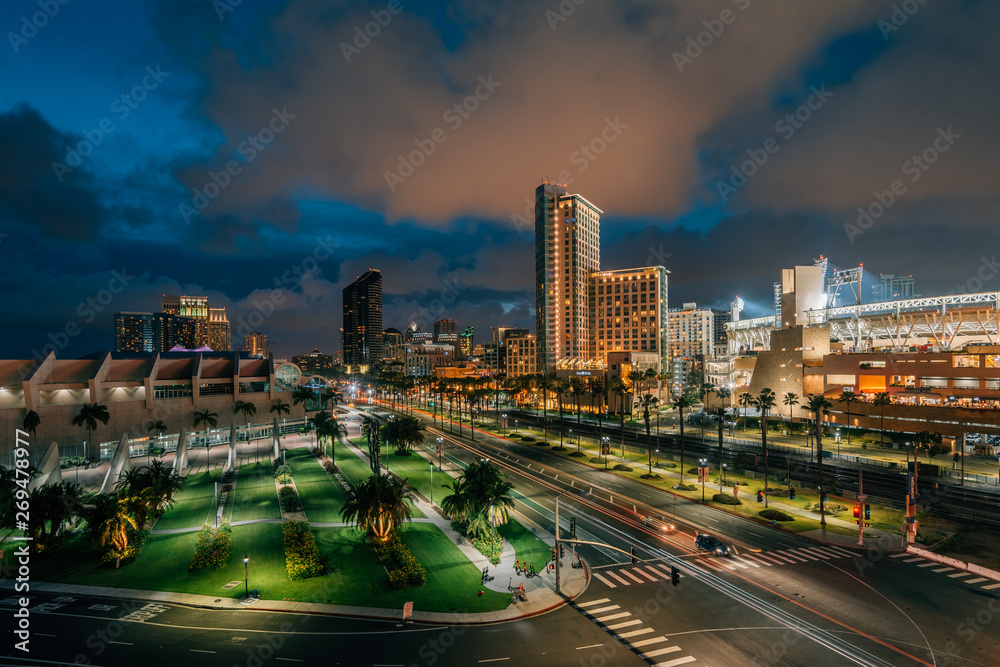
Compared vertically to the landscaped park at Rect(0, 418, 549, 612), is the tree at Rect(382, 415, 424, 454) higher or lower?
higher

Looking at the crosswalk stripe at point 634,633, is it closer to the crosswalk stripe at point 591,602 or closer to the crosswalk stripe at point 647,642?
the crosswalk stripe at point 647,642

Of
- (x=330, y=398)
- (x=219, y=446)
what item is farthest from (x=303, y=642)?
(x=330, y=398)

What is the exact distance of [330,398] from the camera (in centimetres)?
12938

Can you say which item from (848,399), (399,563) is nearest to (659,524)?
(399,563)

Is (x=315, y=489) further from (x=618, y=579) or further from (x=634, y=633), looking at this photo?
(x=634, y=633)

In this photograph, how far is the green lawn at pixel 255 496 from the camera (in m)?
56.8

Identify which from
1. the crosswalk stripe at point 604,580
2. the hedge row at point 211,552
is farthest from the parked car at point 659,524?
the hedge row at point 211,552

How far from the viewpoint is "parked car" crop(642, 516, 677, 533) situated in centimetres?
5153

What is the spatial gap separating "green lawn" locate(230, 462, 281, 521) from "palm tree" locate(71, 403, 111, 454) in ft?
70.4

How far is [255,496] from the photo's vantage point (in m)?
64.1

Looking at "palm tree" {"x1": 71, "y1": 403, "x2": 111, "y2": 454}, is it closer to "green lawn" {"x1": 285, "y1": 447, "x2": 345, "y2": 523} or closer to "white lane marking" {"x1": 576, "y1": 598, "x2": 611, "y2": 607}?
"green lawn" {"x1": 285, "y1": 447, "x2": 345, "y2": 523}

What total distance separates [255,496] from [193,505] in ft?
23.2

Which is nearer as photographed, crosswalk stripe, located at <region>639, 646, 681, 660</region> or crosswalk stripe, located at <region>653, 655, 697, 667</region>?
crosswalk stripe, located at <region>653, 655, 697, 667</region>

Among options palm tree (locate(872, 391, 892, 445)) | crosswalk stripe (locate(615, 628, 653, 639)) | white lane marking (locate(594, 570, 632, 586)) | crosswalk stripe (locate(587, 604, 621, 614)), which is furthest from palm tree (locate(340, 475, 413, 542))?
palm tree (locate(872, 391, 892, 445))
